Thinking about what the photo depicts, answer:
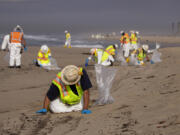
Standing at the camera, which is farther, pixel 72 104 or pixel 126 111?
pixel 72 104

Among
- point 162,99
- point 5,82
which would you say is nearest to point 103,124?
point 162,99

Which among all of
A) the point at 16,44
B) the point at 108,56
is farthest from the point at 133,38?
the point at 16,44

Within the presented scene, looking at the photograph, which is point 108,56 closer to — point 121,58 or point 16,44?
point 121,58

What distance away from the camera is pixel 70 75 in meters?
5.41

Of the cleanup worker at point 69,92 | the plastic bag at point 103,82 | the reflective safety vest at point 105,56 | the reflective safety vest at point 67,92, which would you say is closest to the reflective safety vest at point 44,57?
the reflective safety vest at point 105,56

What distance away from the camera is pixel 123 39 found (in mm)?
→ 18391

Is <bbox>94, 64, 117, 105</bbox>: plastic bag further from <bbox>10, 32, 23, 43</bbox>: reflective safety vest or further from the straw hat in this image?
<bbox>10, 32, 23, 43</bbox>: reflective safety vest

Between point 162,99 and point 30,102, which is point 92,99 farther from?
point 162,99

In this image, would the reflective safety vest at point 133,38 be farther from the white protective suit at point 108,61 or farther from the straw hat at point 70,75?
the straw hat at point 70,75

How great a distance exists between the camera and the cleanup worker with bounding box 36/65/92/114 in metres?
5.49

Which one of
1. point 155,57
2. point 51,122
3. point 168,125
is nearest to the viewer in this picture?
point 168,125

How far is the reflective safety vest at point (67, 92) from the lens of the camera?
18.6 feet

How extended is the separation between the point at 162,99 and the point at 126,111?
87cm

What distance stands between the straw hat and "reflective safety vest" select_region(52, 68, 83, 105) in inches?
7.4
